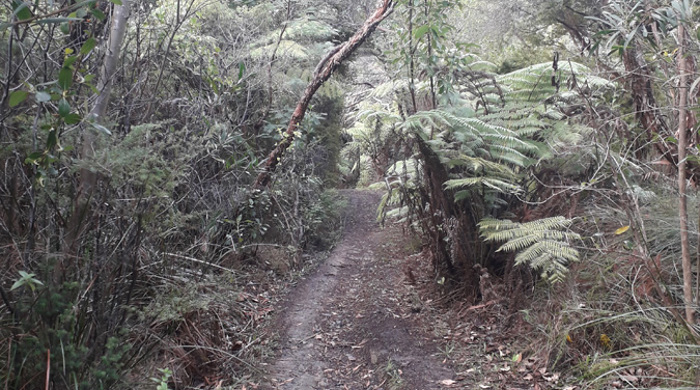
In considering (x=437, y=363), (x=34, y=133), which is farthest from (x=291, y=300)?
(x=34, y=133)

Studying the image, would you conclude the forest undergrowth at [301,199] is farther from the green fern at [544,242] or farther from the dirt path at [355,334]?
the dirt path at [355,334]

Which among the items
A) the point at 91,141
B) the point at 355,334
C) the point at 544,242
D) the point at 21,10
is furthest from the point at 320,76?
the point at 21,10

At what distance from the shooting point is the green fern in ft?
11.4

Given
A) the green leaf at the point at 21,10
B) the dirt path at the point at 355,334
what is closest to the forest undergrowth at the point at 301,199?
the green leaf at the point at 21,10

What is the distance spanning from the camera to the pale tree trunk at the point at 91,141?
8.25 ft

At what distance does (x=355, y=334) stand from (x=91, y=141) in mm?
2939

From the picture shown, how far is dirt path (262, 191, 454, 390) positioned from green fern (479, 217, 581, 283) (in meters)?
1.08

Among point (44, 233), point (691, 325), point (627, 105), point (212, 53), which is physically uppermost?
point (212, 53)

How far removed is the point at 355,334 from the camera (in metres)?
4.54

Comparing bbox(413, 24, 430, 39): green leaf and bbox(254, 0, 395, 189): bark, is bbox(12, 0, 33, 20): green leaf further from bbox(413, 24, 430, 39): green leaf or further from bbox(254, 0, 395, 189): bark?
bbox(254, 0, 395, 189): bark

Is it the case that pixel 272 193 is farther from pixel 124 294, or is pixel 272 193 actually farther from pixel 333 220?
pixel 124 294

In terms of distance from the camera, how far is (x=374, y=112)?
4926 millimetres

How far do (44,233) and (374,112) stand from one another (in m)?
3.23

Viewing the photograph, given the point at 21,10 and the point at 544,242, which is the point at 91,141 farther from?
the point at 544,242
